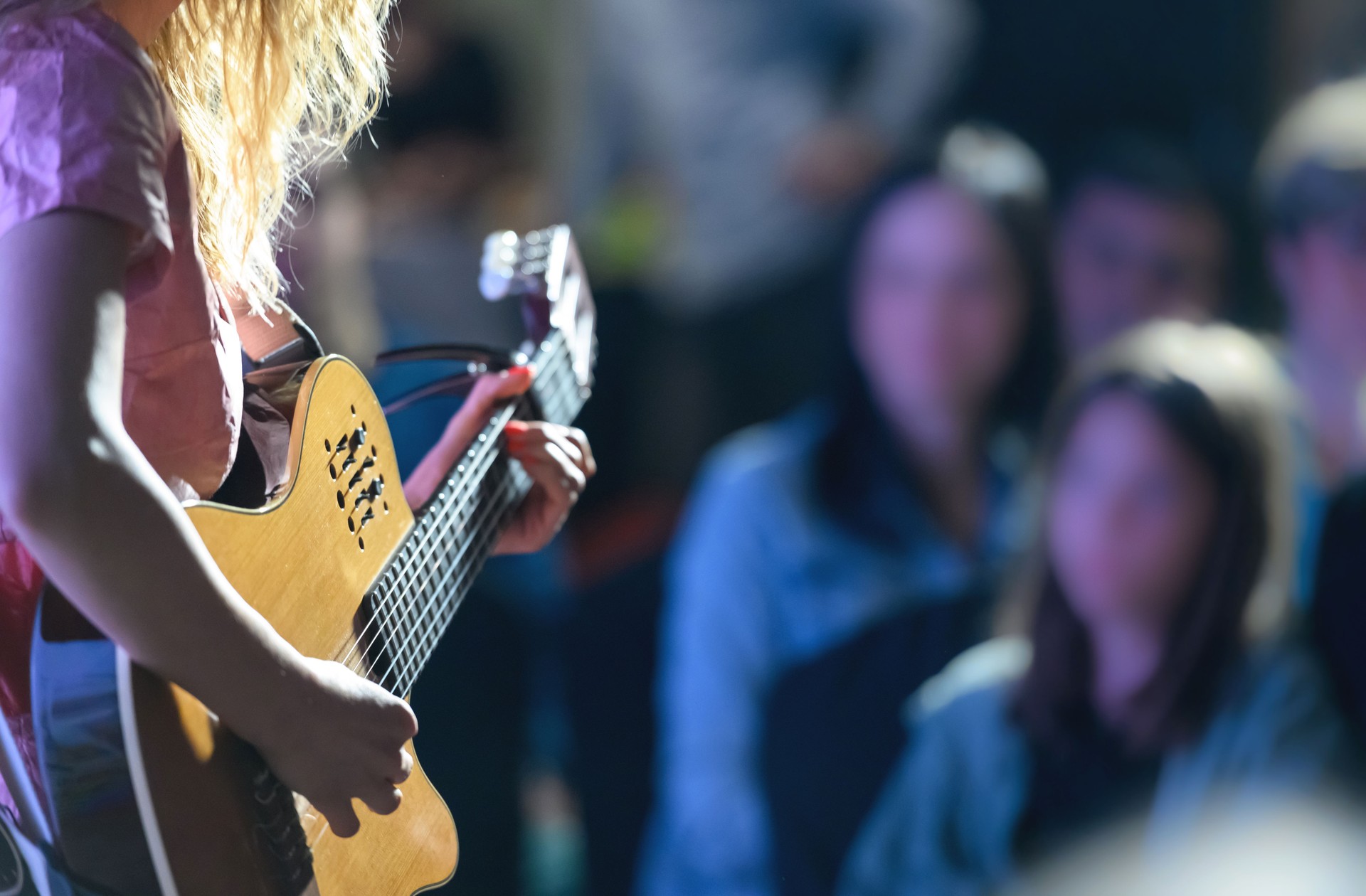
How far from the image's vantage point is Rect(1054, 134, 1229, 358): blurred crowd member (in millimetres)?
1728

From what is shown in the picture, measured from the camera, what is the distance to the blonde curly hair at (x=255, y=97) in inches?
20.6

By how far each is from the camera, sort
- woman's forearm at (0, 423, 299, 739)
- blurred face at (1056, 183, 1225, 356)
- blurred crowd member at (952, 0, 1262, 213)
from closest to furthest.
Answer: woman's forearm at (0, 423, 299, 739)
blurred face at (1056, 183, 1225, 356)
blurred crowd member at (952, 0, 1262, 213)

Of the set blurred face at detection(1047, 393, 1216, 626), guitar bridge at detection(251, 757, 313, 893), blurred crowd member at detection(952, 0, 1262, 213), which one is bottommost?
blurred face at detection(1047, 393, 1216, 626)

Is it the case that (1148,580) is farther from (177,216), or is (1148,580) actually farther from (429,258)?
(177,216)

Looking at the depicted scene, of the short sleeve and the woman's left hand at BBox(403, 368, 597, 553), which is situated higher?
the short sleeve

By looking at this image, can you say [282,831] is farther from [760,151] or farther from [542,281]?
[760,151]

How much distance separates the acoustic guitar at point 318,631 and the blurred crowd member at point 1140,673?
2.44 ft

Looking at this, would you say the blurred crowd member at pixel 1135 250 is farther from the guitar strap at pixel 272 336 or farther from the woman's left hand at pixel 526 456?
the guitar strap at pixel 272 336

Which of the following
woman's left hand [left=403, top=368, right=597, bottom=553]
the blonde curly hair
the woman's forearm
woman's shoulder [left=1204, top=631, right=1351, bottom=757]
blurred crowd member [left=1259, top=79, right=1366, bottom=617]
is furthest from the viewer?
blurred crowd member [left=1259, top=79, right=1366, bottom=617]

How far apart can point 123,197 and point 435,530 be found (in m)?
0.23

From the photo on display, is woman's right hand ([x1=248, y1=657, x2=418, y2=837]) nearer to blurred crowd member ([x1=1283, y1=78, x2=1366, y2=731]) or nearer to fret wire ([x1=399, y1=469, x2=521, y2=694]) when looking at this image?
fret wire ([x1=399, y1=469, x2=521, y2=694])

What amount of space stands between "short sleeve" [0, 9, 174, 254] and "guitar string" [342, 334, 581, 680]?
18cm

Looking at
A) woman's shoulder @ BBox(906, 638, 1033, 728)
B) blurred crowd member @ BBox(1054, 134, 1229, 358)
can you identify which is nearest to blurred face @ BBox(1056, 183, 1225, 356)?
blurred crowd member @ BBox(1054, 134, 1229, 358)

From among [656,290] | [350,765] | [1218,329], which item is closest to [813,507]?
[1218,329]
